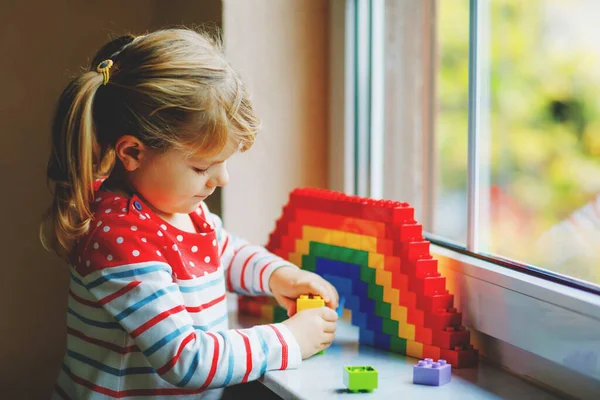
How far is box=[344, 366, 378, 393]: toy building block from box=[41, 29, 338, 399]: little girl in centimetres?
10

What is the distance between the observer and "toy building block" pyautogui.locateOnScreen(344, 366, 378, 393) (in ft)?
2.71

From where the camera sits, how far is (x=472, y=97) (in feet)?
3.16

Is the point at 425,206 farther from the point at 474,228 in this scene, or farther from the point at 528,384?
the point at 528,384

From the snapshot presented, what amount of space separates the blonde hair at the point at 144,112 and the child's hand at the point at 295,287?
0.20m

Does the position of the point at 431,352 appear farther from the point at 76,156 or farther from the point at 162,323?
the point at 76,156

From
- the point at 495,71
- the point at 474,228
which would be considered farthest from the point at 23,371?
the point at 495,71

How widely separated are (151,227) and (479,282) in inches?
15.9

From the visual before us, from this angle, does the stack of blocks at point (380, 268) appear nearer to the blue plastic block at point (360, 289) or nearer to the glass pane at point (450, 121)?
the blue plastic block at point (360, 289)

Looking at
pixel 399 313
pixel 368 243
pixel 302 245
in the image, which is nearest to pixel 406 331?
pixel 399 313

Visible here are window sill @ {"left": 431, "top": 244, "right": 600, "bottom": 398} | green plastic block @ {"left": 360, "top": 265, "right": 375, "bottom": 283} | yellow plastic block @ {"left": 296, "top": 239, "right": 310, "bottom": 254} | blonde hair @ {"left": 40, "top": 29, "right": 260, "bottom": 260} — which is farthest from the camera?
yellow plastic block @ {"left": 296, "top": 239, "right": 310, "bottom": 254}

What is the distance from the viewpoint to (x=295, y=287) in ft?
3.35

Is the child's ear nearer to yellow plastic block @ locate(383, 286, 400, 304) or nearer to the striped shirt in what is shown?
the striped shirt

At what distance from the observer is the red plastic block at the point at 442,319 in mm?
899

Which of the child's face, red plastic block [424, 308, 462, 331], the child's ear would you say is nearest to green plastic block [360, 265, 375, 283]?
red plastic block [424, 308, 462, 331]
